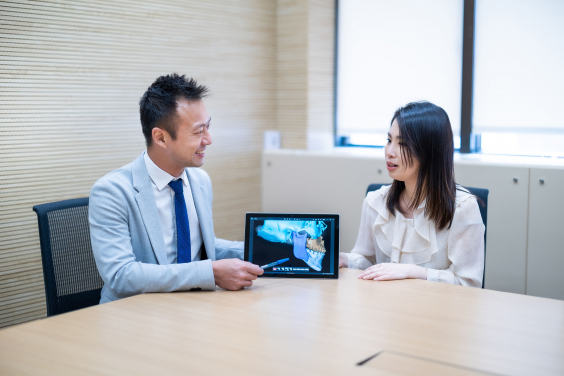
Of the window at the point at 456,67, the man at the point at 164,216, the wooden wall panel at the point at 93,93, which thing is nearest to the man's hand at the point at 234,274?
the man at the point at 164,216

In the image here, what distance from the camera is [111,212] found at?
1931 millimetres

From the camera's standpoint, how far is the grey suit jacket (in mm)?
1832

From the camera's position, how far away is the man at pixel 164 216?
185cm

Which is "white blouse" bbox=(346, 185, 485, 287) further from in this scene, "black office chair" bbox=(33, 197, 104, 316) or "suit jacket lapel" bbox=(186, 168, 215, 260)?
"black office chair" bbox=(33, 197, 104, 316)

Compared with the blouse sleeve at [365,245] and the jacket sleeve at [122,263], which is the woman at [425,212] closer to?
the blouse sleeve at [365,245]

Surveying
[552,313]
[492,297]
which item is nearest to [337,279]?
[492,297]

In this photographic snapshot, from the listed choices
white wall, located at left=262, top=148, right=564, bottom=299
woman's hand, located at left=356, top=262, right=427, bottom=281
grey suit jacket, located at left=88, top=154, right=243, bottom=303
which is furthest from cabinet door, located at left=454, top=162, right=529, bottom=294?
grey suit jacket, located at left=88, top=154, right=243, bottom=303

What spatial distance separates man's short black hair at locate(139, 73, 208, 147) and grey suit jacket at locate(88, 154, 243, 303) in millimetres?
171

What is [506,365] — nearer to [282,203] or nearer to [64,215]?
A: [64,215]

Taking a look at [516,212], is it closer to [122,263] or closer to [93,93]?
[122,263]

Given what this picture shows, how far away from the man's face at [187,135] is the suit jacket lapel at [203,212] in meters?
0.13

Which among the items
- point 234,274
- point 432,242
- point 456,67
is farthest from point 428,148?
point 456,67

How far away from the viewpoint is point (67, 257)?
2014 mm

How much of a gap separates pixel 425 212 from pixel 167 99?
112 centimetres
